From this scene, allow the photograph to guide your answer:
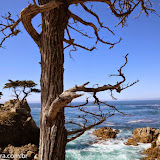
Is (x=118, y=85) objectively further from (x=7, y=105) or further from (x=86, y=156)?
(x=7, y=105)

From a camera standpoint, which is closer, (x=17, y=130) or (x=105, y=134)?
(x=17, y=130)

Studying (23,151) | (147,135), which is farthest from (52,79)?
(147,135)

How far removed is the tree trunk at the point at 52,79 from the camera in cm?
174

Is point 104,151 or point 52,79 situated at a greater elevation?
point 52,79

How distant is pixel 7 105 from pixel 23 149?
697 cm

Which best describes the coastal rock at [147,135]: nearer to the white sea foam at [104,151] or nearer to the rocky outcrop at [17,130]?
the white sea foam at [104,151]

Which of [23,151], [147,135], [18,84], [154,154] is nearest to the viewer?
[23,151]

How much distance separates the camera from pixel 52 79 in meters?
1.85

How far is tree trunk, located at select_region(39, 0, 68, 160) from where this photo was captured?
174 cm

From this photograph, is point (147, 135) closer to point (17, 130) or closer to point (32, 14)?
point (17, 130)

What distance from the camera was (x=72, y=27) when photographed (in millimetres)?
2838

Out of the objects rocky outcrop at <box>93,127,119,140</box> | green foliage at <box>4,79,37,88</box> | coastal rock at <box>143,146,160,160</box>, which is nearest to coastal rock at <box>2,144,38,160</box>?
coastal rock at <box>143,146,160,160</box>

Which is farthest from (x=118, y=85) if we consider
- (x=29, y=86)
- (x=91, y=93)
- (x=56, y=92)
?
(x=29, y=86)

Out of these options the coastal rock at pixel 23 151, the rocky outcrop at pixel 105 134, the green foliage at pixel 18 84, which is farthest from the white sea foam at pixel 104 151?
the green foliage at pixel 18 84
